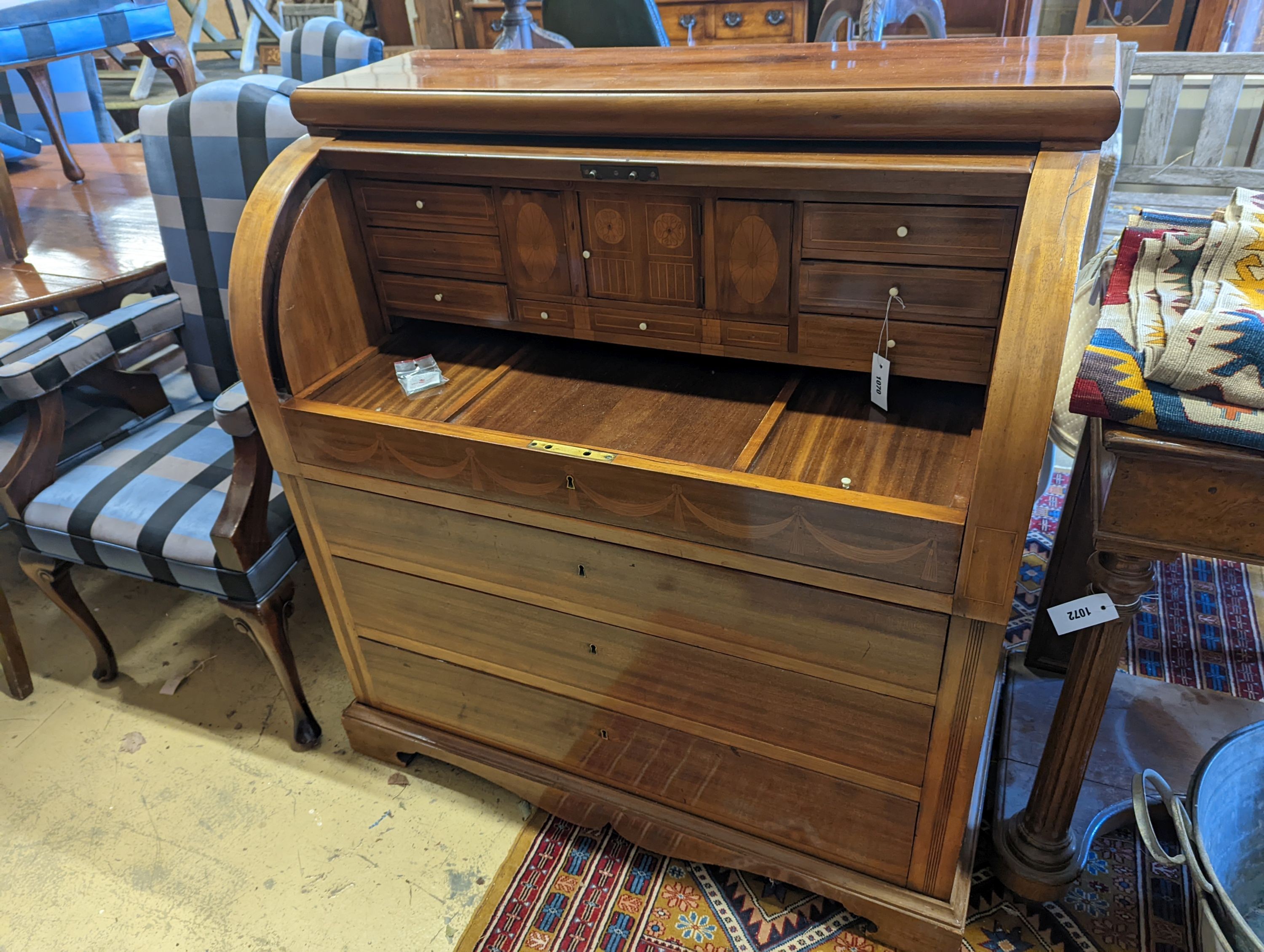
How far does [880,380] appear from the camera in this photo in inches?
46.1

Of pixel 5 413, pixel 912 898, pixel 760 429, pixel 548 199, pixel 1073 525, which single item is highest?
pixel 548 199

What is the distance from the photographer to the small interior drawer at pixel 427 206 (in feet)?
4.28

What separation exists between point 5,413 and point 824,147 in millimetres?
2010

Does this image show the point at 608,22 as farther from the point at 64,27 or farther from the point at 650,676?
the point at 650,676

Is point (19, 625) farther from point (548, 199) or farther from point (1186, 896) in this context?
point (1186, 896)

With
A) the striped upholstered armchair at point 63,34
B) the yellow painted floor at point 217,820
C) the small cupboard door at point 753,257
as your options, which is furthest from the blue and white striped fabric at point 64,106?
the small cupboard door at point 753,257

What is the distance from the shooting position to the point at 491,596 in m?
1.45

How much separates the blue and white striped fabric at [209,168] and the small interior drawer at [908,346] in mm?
1258

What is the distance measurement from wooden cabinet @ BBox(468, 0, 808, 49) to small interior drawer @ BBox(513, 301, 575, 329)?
304 centimetres

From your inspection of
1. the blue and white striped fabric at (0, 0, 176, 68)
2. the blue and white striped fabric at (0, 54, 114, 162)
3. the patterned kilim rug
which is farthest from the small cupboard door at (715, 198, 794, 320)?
the blue and white striped fabric at (0, 54, 114, 162)

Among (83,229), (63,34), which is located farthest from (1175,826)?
(63,34)

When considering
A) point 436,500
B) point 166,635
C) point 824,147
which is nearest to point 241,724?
point 166,635

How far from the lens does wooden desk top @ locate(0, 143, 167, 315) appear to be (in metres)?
1.96

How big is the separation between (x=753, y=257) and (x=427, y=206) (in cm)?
55
